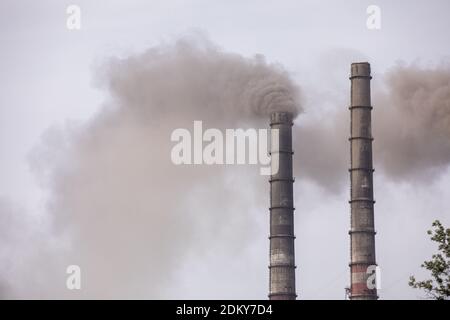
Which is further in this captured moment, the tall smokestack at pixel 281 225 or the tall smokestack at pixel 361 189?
the tall smokestack at pixel 281 225

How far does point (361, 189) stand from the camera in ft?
177

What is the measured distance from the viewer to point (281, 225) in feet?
183

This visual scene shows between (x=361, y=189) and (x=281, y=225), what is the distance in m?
4.36

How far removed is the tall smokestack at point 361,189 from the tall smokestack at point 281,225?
332 cm

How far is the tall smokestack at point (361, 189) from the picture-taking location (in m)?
53.1

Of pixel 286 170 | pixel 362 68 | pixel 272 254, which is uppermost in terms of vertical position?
pixel 362 68

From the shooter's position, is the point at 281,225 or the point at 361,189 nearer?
the point at 361,189

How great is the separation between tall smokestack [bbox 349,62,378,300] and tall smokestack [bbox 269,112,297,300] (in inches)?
131

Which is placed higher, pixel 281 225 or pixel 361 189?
pixel 361 189
